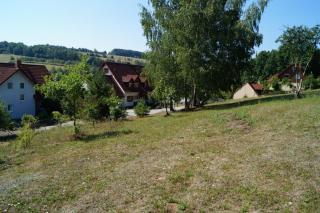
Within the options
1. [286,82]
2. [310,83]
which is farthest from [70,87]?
[286,82]

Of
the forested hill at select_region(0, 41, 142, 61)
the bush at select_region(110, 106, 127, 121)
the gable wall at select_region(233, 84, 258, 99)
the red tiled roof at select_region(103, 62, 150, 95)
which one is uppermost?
the forested hill at select_region(0, 41, 142, 61)

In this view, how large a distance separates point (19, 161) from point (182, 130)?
364 inches

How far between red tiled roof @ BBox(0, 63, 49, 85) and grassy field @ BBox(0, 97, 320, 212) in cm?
2919

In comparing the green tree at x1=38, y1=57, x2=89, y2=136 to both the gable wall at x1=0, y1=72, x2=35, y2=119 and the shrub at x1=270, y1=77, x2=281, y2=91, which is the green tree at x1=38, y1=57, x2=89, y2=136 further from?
the shrub at x1=270, y1=77, x2=281, y2=91

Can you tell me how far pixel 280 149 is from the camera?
13961 millimetres

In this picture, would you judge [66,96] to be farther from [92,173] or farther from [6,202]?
[6,202]

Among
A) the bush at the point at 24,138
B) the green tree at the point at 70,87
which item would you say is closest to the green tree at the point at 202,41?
the green tree at the point at 70,87

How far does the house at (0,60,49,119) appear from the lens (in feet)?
155

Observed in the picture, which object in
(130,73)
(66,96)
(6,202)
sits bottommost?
(6,202)

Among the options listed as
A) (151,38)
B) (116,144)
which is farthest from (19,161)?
(151,38)

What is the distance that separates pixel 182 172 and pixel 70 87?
12.5 m

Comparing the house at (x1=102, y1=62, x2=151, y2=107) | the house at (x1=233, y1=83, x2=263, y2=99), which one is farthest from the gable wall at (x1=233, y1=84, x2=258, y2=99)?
the house at (x1=102, y1=62, x2=151, y2=107)

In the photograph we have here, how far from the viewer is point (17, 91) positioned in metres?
48.6

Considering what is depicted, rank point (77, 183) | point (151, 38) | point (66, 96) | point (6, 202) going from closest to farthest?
point (6, 202), point (77, 183), point (66, 96), point (151, 38)
